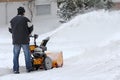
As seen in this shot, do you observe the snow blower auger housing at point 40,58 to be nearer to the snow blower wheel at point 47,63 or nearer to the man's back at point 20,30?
the snow blower wheel at point 47,63

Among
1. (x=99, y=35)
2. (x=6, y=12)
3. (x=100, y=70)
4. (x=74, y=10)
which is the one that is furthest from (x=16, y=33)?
(x=6, y=12)

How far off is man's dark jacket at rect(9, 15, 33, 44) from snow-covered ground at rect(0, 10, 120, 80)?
2.85ft

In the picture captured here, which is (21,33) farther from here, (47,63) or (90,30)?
(90,30)

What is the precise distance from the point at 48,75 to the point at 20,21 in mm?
1837

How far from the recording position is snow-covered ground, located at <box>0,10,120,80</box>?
1105 centimetres

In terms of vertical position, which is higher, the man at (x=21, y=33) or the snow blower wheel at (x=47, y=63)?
the man at (x=21, y=33)

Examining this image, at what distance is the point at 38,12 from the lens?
30531 millimetres

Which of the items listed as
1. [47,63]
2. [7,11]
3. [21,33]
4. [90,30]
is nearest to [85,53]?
[47,63]

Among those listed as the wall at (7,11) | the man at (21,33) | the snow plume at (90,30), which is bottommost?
the wall at (7,11)

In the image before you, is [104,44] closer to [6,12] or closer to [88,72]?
[88,72]

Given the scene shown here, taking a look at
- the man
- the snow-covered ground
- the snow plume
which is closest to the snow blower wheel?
the snow-covered ground

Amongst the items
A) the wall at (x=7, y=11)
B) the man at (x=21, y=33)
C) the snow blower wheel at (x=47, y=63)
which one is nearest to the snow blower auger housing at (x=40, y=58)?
the snow blower wheel at (x=47, y=63)

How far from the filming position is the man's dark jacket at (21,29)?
12.5m

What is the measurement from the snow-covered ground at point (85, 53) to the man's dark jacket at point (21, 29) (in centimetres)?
87
